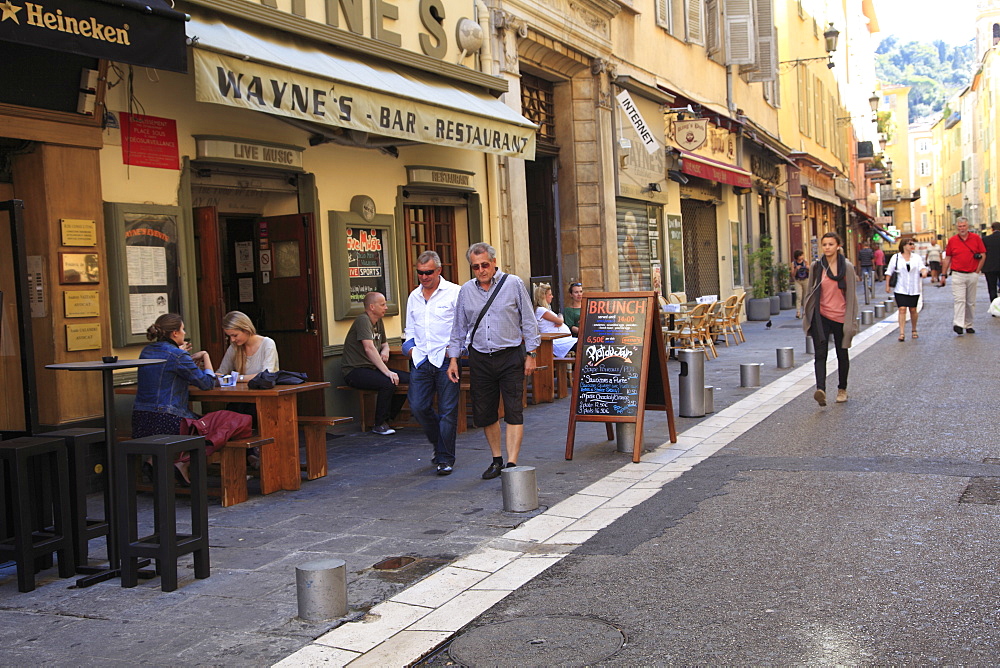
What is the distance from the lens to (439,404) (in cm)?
784

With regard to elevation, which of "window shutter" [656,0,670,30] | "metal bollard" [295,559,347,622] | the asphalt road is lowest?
the asphalt road

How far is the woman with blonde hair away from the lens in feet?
26.3

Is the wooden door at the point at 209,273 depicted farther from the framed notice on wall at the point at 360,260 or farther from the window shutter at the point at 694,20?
the window shutter at the point at 694,20

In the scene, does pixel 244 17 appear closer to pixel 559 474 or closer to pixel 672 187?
pixel 559 474

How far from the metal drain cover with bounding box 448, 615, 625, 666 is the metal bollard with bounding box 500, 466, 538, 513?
1.97 metres

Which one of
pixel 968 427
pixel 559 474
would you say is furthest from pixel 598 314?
pixel 968 427

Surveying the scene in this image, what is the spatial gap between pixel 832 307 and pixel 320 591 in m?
7.33

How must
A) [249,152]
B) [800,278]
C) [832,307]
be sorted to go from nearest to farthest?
1. [249,152]
2. [832,307]
3. [800,278]

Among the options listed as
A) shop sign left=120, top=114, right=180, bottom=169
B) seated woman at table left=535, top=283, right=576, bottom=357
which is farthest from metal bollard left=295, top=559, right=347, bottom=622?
seated woman at table left=535, top=283, right=576, bottom=357

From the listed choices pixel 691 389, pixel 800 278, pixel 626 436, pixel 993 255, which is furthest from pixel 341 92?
pixel 800 278

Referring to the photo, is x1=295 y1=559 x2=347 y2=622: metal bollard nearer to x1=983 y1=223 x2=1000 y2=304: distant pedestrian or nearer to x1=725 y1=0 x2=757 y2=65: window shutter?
x1=983 y1=223 x2=1000 y2=304: distant pedestrian

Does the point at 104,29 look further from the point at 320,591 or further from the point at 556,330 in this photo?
the point at 556,330

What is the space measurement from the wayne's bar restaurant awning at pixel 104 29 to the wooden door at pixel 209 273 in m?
2.05

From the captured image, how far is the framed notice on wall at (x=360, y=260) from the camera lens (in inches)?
402
